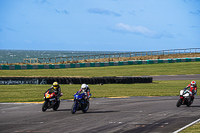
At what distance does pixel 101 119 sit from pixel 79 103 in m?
2.17

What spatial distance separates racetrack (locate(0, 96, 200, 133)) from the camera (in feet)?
41.9

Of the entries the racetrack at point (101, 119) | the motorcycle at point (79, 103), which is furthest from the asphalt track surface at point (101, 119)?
the motorcycle at point (79, 103)

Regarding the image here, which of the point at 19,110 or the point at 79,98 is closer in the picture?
the point at 79,98

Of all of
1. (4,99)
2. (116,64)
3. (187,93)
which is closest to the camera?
(187,93)

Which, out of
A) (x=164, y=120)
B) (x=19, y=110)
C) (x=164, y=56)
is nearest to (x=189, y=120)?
(x=164, y=120)

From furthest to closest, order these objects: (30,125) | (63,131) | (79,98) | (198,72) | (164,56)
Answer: (164,56), (198,72), (79,98), (30,125), (63,131)

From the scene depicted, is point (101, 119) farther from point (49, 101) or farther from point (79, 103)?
point (49, 101)

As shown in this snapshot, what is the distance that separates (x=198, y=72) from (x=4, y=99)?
33620 millimetres

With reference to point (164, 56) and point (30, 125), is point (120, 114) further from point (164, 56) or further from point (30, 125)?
point (164, 56)

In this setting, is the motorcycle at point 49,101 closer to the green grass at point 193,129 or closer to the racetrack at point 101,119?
the racetrack at point 101,119

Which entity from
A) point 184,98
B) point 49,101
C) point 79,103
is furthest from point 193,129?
point 49,101

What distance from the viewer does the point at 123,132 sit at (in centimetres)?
1217

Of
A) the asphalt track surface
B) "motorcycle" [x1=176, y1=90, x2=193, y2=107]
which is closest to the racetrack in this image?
the asphalt track surface

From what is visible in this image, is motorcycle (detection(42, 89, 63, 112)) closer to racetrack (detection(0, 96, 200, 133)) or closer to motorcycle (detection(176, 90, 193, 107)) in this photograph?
→ racetrack (detection(0, 96, 200, 133))
